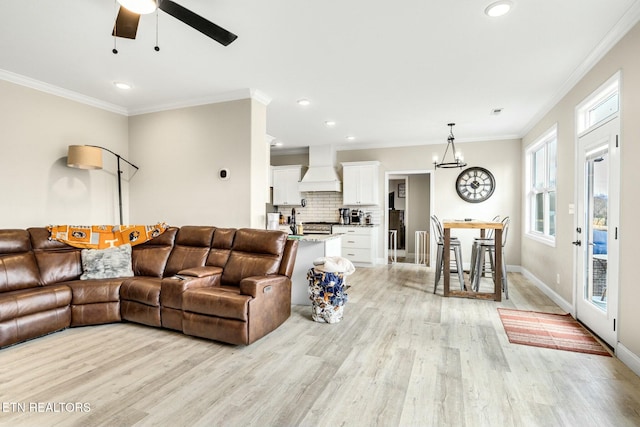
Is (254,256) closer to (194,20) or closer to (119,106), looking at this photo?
(194,20)

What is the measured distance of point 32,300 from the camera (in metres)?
2.90

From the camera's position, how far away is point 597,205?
123 inches

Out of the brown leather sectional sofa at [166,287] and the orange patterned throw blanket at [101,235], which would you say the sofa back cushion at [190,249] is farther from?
the orange patterned throw blanket at [101,235]

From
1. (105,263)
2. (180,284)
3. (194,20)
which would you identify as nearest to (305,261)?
(180,284)

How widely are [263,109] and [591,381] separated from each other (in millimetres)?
4278

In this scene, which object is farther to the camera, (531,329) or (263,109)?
(263,109)

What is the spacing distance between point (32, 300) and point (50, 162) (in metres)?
1.95

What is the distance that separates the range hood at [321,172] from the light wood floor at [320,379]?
14.1 ft

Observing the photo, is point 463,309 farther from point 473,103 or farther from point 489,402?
point 473,103

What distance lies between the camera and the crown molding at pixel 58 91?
3.58 meters

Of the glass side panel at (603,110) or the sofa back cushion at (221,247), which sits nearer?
the glass side panel at (603,110)

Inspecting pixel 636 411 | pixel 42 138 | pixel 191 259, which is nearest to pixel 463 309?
pixel 636 411

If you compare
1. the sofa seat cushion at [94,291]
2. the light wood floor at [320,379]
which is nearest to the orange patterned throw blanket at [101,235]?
the sofa seat cushion at [94,291]

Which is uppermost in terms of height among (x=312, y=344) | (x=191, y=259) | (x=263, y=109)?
(x=263, y=109)
